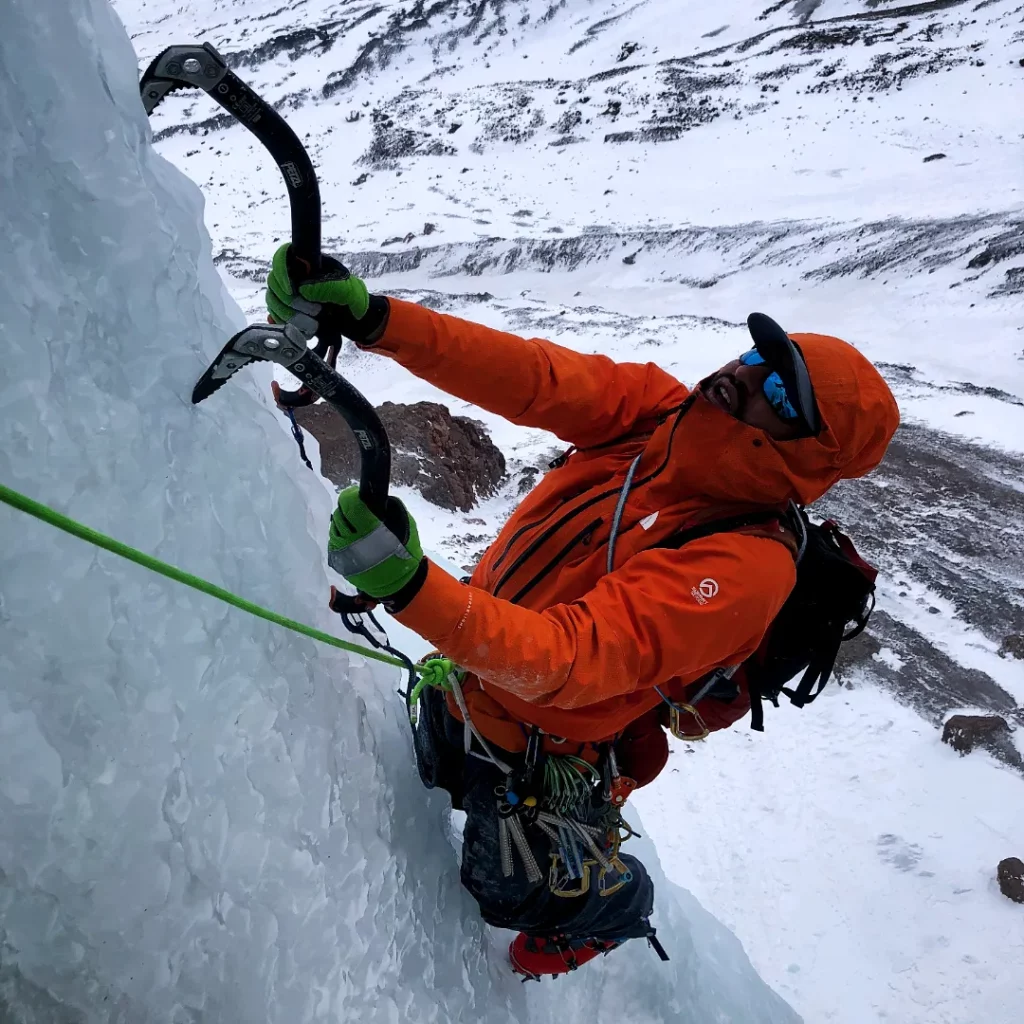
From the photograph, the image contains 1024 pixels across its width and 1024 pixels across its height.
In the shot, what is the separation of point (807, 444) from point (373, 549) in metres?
1.02

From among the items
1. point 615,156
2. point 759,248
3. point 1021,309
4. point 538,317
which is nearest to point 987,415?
point 1021,309

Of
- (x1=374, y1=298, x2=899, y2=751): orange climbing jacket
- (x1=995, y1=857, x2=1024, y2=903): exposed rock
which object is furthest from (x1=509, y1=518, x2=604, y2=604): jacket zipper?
(x1=995, y1=857, x2=1024, y2=903): exposed rock

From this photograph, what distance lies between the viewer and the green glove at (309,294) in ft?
6.57

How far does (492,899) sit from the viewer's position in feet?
7.77

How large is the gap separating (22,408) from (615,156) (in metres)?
35.7

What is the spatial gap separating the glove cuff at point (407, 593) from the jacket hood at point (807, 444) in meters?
0.73

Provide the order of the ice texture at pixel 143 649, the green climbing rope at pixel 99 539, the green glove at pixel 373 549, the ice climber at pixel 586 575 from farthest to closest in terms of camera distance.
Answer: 1. the ice climber at pixel 586 575
2. the green glove at pixel 373 549
3. the ice texture at pixel 143 649
4. the green climbing rope at pixel 99 539

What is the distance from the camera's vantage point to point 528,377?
2.32 metres

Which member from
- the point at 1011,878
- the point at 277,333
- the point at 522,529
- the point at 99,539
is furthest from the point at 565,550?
the point at 1011,878

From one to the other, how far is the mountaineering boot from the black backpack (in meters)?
1.08

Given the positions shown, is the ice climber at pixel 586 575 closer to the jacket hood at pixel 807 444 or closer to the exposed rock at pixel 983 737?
the jacket hood at pixel 807 444

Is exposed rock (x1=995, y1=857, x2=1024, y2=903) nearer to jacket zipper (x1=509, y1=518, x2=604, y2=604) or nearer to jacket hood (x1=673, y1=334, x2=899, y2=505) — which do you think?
jacket hood (x1=673, y1=334, x2=899, y2=505)

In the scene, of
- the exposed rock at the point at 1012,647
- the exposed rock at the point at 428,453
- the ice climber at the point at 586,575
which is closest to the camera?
the ice climber at the point at 586,575

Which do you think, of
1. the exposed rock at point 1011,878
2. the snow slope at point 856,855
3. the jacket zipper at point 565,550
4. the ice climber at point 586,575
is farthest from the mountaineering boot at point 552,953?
the exposed rock at point 1011,878
